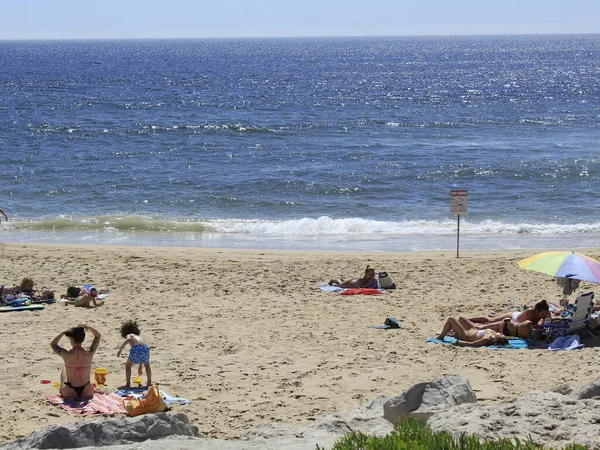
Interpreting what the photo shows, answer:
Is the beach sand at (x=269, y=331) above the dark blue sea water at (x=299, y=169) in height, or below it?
below

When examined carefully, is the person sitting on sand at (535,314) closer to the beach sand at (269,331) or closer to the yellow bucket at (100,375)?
the beach sand at (269,331)

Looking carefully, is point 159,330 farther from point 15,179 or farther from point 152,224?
point 15,179

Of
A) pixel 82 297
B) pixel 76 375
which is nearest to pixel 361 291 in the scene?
pixel 82 297

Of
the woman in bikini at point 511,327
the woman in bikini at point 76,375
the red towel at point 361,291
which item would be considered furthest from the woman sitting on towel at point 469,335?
the woman in bikini at point 76,375

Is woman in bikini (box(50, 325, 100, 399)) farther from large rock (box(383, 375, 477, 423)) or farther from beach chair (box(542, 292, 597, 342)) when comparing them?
beach chair (box(542, 292, 597, 342))

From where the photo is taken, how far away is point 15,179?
97.2 feet

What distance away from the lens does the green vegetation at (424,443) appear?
530 cm

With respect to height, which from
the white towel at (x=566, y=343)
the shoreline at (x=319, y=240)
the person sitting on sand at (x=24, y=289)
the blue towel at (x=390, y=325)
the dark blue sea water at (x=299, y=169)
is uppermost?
the dark blue sea water at (x=299, y=169)

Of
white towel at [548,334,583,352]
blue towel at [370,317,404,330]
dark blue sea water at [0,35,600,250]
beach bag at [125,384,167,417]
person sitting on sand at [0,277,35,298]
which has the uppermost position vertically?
dark blue sea water at [0,35,600,250]

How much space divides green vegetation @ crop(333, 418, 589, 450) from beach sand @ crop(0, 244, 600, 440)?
3266 millimetres

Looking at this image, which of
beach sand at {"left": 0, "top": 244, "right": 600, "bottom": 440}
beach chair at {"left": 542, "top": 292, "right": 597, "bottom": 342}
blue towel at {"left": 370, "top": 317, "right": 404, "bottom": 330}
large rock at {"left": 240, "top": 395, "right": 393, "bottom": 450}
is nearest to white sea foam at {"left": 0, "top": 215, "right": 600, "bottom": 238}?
beach sand at {"left": 0, "top": 244, "right": 600, "bottom": 440}

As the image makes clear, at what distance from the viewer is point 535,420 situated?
21.5 feet

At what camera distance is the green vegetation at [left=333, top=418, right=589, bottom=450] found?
5.30 m

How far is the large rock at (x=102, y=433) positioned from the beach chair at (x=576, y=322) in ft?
20.7
